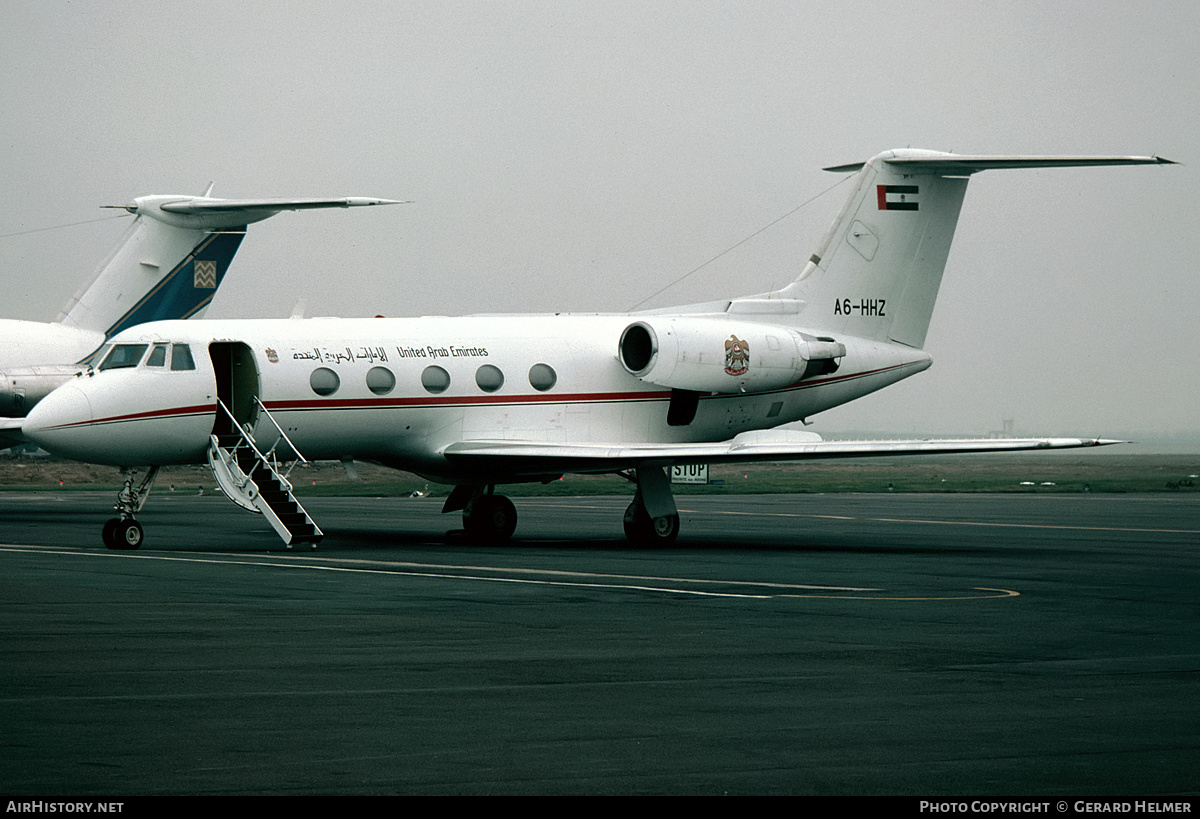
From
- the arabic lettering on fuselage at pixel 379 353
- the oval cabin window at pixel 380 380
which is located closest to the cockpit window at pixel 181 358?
the arabic lettering on fuselage at pixel 379 353

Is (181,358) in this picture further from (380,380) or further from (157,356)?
(380,380)

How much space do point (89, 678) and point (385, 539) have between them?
16490 millimetres

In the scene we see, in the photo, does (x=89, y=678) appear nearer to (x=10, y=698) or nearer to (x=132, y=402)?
(x=10, y=698)

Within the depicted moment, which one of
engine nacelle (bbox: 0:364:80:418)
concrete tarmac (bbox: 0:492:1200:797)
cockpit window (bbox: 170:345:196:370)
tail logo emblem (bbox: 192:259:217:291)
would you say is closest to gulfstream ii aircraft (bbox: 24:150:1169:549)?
cockpit window (bbox: 170:345:196:370)

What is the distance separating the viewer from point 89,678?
1100cm

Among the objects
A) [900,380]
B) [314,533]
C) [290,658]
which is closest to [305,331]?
[314,533]

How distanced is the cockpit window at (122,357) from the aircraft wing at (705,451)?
16.8 ft

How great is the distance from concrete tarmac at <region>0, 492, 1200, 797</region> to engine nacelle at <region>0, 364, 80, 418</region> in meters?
10.6

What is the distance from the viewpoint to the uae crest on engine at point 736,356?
28047mm

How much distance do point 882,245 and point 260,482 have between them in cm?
1293

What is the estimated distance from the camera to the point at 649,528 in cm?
2683

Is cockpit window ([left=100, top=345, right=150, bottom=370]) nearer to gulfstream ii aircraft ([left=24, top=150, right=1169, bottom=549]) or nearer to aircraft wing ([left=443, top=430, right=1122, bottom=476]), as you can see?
gulfstream ii aircraft ([left=24, top=150, right=1169, bottom=549])

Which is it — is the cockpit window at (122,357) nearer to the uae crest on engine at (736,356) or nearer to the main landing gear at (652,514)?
the main landing gear at (652,514)

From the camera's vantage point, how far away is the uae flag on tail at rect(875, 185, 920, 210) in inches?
1198
